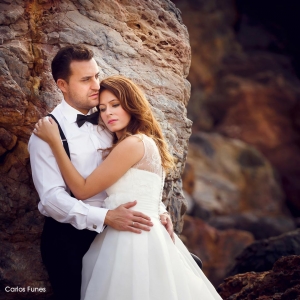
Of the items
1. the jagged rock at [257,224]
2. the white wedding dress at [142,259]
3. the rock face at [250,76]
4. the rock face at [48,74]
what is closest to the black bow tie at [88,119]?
the white wedding dress at [142,259]

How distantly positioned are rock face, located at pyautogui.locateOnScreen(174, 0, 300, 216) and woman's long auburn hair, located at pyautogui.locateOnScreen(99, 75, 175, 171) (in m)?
11.7

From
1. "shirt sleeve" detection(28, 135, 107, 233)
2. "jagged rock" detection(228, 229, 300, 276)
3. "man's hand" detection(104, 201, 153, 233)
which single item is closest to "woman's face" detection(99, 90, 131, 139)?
"shirt sleeve" detection(28, 135, 107, 233)

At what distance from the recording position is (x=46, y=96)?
4.26m

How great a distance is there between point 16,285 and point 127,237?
3.82 ft

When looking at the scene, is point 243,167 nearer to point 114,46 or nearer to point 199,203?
point 199,203

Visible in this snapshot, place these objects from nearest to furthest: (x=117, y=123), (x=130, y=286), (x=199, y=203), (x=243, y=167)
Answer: (x=130, y=286) < (x=117, y=123) < (x=199, y=203) < (x=243, y=167)

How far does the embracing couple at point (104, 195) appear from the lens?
342cm

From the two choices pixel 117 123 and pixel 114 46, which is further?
pixel 114 46

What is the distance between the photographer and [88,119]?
151 inches

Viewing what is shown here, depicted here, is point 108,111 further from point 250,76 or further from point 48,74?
point 250,76

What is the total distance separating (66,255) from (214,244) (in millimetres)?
6429

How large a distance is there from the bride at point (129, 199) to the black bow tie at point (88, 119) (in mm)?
53

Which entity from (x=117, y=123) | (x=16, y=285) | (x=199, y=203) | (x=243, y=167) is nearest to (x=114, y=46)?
(x=117, y=123)

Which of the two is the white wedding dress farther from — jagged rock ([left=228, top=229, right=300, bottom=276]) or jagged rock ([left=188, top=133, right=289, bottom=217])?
jagged rock ([left=188, top=133, right=289, bottom=217])
